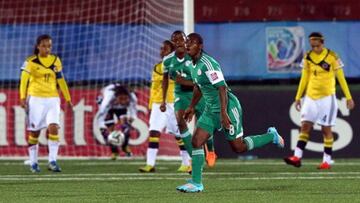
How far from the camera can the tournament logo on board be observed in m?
21.7

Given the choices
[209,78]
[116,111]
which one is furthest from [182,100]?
[116,111]

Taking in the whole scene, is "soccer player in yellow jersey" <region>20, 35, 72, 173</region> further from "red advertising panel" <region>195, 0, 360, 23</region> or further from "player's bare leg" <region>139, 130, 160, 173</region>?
"red advertising panel" <region>195, 0, 360, 23</region>

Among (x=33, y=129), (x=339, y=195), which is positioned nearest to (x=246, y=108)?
(x=33, y=129)

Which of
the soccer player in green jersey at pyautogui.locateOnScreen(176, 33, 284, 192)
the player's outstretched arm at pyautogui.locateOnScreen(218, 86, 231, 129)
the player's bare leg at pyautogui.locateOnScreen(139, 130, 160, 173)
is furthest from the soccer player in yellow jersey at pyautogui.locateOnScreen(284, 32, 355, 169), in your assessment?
the player's outstretched arm at pyautogui.locateOnScreen(218, 86, 231, 129)

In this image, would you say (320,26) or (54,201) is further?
(320,26)

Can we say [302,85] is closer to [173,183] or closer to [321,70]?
[321,70]

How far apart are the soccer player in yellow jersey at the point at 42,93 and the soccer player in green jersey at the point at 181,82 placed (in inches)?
72.3

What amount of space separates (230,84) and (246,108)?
931 millimetres

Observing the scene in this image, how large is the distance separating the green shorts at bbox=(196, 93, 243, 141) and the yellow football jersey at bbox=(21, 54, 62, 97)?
15.2 feet

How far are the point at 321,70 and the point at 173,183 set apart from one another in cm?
452

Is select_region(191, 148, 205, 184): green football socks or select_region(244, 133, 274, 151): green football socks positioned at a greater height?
select_region(244, 133, 274, 151): green football socks

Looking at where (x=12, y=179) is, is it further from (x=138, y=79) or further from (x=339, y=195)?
(x=138, y=79)

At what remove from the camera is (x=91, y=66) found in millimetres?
22438

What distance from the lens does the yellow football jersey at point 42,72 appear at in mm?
17391
